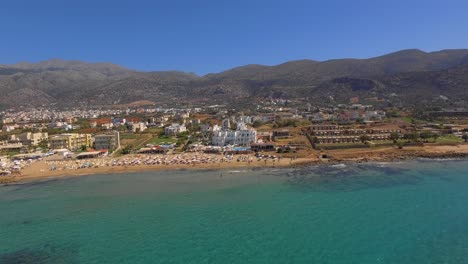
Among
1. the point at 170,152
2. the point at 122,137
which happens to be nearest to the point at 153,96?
the point at 122,137

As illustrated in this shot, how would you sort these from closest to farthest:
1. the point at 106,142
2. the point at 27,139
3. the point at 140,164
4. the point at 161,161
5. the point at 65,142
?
the point at 140,164
the point at 161,161
the point at 106,142
the point at 65,142
the point at 27,139

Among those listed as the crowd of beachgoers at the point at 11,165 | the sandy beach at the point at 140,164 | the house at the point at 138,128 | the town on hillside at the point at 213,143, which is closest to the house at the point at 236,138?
the town on hillside at the point at 213,143

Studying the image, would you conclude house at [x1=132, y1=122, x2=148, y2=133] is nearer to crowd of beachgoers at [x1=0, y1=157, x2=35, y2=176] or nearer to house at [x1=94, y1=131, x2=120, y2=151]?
house at [x1=94, y1=131, x2=120, y2=151]

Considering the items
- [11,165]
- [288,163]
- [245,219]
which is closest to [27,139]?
[11,165]

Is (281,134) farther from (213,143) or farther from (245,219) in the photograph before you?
(245,219)

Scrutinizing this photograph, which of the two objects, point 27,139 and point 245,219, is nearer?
point 245,219

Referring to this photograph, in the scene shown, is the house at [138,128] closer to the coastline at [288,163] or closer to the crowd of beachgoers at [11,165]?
the crowd of beachgoers at [11,165]

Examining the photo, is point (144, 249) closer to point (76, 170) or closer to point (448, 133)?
point (76, 170)

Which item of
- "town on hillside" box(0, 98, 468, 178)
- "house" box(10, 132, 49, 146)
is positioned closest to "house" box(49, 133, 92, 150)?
"town on hillside" box(0, 98, 468, 178)
